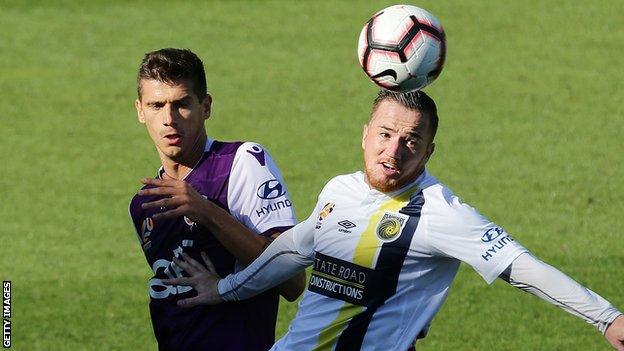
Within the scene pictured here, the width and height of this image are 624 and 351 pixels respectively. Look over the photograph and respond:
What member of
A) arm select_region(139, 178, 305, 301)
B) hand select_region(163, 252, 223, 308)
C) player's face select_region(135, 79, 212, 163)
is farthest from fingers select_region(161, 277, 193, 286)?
player's face select_region(135, 79, 212, 163)

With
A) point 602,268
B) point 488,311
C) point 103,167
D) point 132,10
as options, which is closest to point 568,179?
point 602,268

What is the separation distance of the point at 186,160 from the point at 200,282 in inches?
28.9

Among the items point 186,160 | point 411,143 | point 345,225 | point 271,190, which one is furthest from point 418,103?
point 186,160

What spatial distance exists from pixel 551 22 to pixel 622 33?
1.09m

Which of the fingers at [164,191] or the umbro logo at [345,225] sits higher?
the fingers at [164,191]

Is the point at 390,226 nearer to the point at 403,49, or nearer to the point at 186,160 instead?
the point at 186,160

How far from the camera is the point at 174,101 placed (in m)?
7.39

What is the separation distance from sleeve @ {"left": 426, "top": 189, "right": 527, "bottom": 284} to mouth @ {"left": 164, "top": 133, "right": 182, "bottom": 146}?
171 cm

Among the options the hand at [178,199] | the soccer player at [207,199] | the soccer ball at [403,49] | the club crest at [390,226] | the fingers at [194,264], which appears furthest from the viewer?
the soccer ball at [403,49]

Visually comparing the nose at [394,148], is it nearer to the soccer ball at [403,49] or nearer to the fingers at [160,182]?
the fingers at [160,182]

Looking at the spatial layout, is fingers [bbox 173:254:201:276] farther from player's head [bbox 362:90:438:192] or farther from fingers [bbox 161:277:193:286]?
player's head [bbox 362:90:438:192]

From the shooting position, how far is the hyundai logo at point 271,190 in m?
7.32

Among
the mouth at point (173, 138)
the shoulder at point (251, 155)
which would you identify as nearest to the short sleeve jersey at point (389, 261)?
the shoulder at point (251, 155)

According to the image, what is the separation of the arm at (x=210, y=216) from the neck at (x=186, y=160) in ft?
1.35
